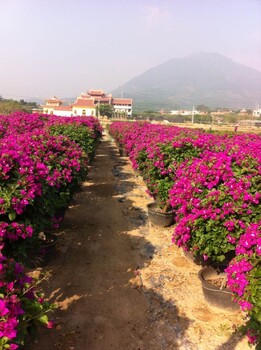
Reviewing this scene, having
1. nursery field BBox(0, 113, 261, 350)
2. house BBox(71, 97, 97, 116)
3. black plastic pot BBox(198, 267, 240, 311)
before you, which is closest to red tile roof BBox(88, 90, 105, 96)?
house BBox(71, 97, 97, 116)

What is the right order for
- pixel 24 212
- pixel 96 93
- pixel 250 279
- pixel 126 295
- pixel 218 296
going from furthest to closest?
pixel 96 93 → pixel 126 295 → pixel 218 296 → pixel 24 212 → pixel 250 279

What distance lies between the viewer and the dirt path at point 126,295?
13.8 feet

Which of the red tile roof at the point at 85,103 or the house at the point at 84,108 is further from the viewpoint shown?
the red tile roof at the point at 85,103

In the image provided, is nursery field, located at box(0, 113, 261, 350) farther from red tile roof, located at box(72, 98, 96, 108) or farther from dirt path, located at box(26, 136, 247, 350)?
red tile roof, located at box(72, 98, 96, 108)

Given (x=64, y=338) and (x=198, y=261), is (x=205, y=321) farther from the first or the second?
(x=64, y=338)

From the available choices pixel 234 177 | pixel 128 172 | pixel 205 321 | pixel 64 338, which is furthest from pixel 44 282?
pixel 128 172

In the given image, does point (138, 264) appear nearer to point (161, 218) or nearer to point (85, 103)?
point (161, 218)

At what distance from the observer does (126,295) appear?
17.0 feet

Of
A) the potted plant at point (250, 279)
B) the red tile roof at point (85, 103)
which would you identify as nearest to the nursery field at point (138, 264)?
the potted plant at point (250, 279)

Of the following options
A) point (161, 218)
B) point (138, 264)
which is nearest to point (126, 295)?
point (138, 264)

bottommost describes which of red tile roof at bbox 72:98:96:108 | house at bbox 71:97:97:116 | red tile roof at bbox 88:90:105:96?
house at bbox 71:97:97:116

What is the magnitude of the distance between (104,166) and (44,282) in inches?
489

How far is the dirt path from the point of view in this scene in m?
4.22

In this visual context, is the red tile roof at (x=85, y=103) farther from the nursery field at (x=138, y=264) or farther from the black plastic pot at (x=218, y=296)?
the black plastic pot at (x=218, y=296)
